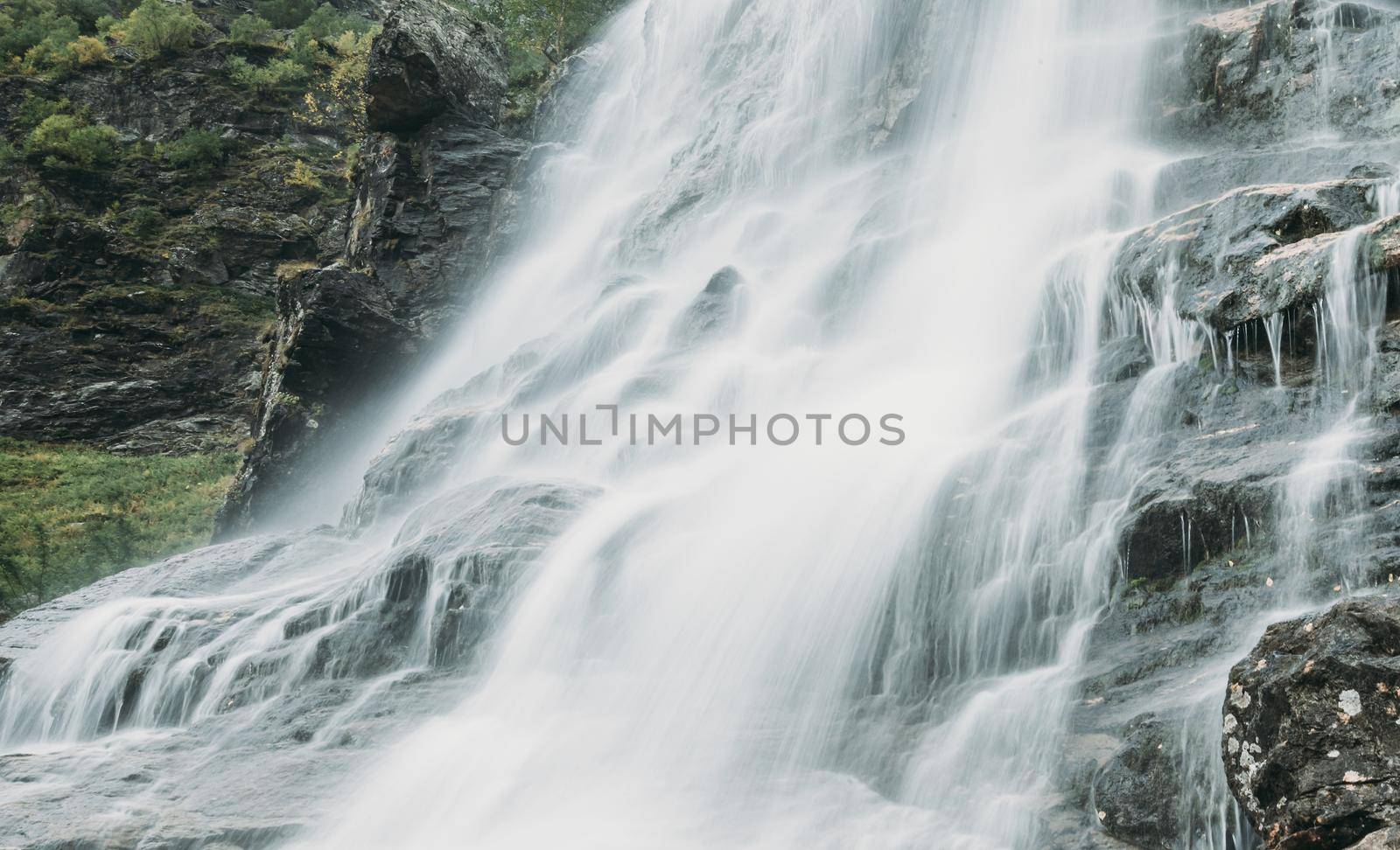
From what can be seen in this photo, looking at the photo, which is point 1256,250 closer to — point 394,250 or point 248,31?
point 394,250

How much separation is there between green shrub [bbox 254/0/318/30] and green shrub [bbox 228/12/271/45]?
2.90 meters

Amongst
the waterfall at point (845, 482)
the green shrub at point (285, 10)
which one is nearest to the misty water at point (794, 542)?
the waterfall at point (845, 482)

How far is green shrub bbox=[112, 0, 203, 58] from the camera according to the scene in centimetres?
2972

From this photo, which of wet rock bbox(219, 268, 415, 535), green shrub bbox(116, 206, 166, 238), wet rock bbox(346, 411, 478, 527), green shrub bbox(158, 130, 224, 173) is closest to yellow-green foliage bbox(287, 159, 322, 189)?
green shrub bbox(158, 130, 224, 173)

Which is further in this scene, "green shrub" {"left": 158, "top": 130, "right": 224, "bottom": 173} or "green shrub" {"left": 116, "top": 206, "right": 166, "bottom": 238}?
"green shrub" {"left": 158, "top": 130, "right": 224, "bottom": 173}

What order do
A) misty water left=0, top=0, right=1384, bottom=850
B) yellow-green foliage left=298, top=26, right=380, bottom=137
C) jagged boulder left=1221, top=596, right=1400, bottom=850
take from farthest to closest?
yellow-green foliage left=298, top=26, right=380, bottom=137
misty water left=0, top=0, right=1384, bottom=850
jagged boulder left=1221, top=596, right=1400, bottom=850

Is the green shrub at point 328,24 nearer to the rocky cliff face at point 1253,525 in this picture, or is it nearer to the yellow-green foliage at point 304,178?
the yellow-green foliage at point 304,178

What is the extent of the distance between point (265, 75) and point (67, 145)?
5.98 metres

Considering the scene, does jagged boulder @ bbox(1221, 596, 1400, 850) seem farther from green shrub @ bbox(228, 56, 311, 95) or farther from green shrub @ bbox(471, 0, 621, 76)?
green shrub @ bbox(228, 56, 311, 95)

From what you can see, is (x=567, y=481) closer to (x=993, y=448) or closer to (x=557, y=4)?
(x=993, y=448)

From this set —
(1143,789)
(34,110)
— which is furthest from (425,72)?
(1143,789)

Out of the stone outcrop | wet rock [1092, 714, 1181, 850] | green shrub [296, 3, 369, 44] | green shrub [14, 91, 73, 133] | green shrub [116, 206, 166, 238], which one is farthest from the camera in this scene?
green shrub [296, 3, 369, 44]

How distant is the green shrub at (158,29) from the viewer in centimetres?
2972

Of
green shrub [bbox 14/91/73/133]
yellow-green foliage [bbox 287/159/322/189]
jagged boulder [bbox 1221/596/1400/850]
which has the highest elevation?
green shrub [bbox 14/91/73/133]
